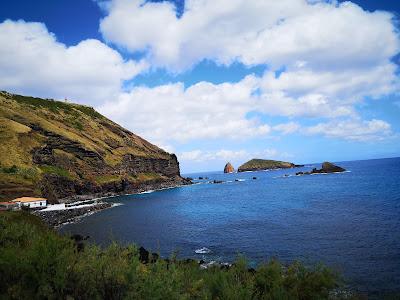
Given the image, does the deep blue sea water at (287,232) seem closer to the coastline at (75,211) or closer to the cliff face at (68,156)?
the coastline at (75,211)

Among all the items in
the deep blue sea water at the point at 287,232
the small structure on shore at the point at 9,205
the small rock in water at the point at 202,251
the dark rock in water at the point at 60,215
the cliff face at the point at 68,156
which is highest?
the cliff face at the point at 68,156

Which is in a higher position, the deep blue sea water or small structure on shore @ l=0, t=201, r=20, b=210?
small structure on shore @ l=0, t=201, r=20, b=210

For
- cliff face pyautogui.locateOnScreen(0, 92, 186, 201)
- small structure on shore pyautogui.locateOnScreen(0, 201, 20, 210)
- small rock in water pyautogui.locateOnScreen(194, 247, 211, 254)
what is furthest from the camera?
cliff face pyautogui.locateOnScreen(0, 92, 186, 201)

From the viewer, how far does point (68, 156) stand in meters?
130

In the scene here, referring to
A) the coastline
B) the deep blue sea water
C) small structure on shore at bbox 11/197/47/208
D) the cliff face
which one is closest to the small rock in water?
the deep blue sea water

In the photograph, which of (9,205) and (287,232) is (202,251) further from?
(9,205)

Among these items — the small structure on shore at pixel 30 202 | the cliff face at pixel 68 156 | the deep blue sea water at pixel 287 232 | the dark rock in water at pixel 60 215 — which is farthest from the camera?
the cliff face at pixel 68 156

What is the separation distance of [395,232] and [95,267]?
41.8 m

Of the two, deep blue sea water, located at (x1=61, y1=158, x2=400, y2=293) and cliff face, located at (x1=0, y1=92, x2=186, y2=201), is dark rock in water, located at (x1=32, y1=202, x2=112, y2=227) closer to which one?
deep blue sea water, located at (x1=61, y1=158, x2=400, y2=293)

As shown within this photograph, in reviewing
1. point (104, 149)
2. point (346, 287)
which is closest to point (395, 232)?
point (346, 287)

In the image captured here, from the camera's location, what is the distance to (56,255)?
11.5 meters

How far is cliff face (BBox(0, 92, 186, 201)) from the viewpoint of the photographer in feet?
335

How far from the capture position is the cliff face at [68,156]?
102 m

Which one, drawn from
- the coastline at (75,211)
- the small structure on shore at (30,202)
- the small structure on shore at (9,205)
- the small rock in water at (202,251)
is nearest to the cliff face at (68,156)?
the coastline at (75,211)
